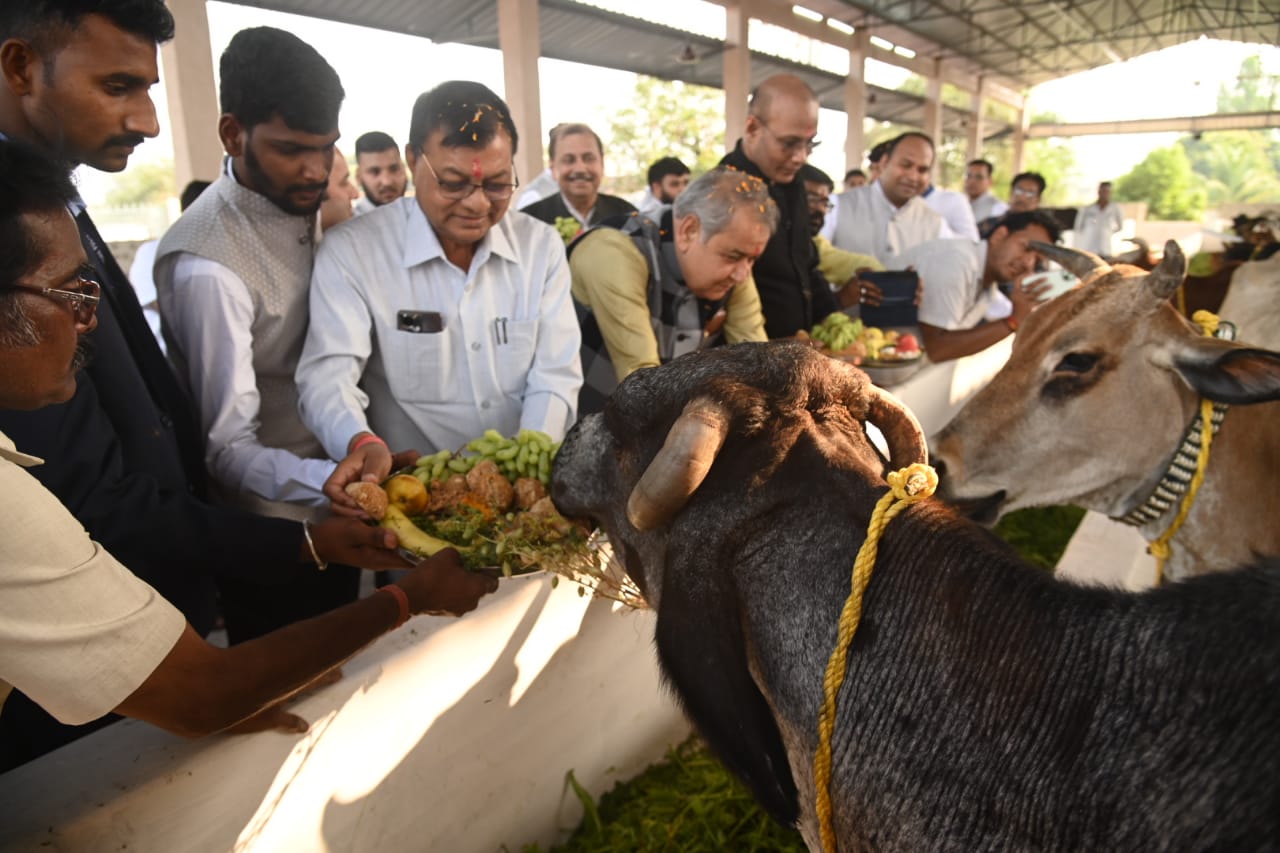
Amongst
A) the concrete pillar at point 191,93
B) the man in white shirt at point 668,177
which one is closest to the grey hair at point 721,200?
the man in white shirt at point 668,177

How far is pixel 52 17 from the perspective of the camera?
6.79ft

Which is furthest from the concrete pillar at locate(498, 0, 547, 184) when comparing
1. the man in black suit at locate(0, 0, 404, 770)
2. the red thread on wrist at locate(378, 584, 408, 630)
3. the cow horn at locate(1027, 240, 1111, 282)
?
the red thread on wrist at locate(378, 584, 408, 630)

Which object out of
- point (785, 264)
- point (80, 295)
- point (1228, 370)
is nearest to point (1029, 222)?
point (785, 264)

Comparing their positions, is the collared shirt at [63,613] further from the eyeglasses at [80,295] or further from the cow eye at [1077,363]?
the cow eye at [1077,363]

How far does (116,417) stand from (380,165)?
4.72 m

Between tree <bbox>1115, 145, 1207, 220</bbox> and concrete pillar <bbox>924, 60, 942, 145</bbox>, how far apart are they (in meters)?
15.7

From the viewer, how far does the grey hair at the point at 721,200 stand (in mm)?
3320

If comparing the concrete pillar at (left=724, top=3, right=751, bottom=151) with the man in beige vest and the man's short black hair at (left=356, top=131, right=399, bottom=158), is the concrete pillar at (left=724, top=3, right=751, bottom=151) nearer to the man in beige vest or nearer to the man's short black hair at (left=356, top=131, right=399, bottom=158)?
the man's short black hair at (left=356, top=131, right=399, bottom=158)

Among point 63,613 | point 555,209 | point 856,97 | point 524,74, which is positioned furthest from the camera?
point 856,97

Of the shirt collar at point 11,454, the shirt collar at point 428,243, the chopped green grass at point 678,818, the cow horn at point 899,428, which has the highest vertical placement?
the shirt collar at point 428,243

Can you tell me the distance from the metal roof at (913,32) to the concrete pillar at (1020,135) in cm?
89

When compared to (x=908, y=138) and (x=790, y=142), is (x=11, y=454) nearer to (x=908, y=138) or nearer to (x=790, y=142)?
(x=790, y=142)

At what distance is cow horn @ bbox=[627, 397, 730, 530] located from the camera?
4.88 ft

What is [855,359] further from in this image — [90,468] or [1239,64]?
[1239,64]
